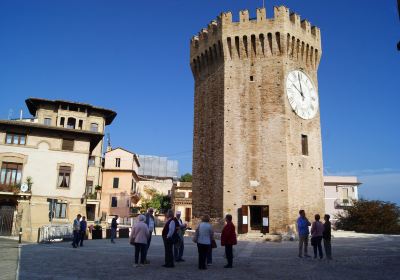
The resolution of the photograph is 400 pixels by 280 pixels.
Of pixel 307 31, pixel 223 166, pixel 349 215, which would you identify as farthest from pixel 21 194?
pixel 349 215

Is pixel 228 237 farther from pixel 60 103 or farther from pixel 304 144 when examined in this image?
pixel 60 103

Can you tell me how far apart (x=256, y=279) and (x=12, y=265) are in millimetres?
7038

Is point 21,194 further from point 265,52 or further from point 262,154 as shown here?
point 265,52

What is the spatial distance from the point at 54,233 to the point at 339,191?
142 ft

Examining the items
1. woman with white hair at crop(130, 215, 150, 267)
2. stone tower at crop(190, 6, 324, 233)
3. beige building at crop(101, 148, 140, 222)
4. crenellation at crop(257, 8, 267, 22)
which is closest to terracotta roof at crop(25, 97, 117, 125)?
beige building at crop(101, 148, 140, 222)

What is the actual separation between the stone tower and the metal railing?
9591 millimetres

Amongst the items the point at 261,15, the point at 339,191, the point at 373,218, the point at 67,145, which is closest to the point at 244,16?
the point at 261,15

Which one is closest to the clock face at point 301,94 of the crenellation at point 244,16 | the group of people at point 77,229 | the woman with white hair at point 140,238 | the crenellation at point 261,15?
the crenellation at point 261,15

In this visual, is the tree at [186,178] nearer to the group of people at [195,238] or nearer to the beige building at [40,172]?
the beige building at [40,172]

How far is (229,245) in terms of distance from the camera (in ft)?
34.7

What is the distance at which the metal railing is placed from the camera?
19734 mm

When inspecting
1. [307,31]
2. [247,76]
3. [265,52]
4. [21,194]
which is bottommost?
[21,194]

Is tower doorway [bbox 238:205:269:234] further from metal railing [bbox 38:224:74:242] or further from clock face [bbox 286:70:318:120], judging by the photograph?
metal railing [bbox 38:224:74:242]

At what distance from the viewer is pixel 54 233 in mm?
20656
